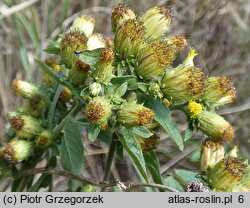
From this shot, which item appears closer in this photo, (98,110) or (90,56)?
(98,110)

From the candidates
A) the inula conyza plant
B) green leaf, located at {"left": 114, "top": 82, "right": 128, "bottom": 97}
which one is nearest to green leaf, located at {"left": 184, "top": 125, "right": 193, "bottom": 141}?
the inula conyza plant

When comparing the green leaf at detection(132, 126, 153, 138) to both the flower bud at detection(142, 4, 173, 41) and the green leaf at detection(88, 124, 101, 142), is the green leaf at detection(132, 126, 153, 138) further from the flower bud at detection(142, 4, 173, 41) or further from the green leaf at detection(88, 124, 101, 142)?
the flower bud at detection(142, 4, 173, 41)

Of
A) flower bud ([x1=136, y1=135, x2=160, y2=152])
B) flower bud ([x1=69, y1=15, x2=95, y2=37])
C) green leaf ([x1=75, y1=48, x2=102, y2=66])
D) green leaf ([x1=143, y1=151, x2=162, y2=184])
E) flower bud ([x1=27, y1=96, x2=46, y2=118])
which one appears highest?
flower bud ([x1=69, y1=15, x2=95, y2=37])

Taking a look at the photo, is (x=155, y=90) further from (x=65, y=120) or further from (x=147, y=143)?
(x=65, y=120)

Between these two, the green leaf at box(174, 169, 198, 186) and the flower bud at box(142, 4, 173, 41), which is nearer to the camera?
the flower bud at box(142, 4, 173, 41)

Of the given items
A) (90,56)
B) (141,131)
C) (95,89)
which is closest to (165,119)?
(141,131)

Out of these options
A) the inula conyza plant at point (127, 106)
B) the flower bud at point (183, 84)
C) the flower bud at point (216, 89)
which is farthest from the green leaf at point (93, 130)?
the flower bud at point (216, 89)

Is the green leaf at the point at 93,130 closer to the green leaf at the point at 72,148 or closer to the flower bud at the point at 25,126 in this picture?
the green leaf at the point at 72,148
